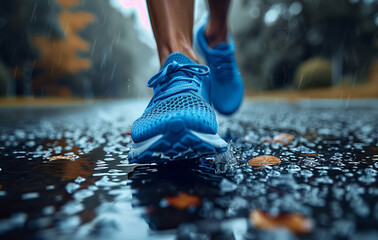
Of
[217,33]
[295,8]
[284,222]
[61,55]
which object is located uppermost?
[295,8]

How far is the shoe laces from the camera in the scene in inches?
51.8

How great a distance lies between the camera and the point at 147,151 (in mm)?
1034

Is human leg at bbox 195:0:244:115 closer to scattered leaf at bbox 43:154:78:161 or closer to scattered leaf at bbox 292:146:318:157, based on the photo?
scattered leaf at bbox 292:146:318:157

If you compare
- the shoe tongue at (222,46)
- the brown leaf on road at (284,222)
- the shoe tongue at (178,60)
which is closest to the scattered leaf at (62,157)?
the shoe tongue at (178,60)

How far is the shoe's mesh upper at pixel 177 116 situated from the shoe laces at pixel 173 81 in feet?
0.17

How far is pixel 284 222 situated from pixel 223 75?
6.02ft

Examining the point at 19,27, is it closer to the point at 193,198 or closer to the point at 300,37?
the point at 193,198

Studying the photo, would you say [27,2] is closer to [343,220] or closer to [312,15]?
[312,15]

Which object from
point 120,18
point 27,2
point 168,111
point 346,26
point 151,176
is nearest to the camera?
point 151,176

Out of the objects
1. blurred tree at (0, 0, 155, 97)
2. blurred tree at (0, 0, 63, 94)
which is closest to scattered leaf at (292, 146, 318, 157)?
blurred tree at (0, 0, 155, 97)

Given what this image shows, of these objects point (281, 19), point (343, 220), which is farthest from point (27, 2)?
point (343, 220)

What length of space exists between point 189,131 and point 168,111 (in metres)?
0.17

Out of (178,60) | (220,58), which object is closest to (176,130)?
(178,60)

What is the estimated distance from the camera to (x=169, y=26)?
154 centimetres
